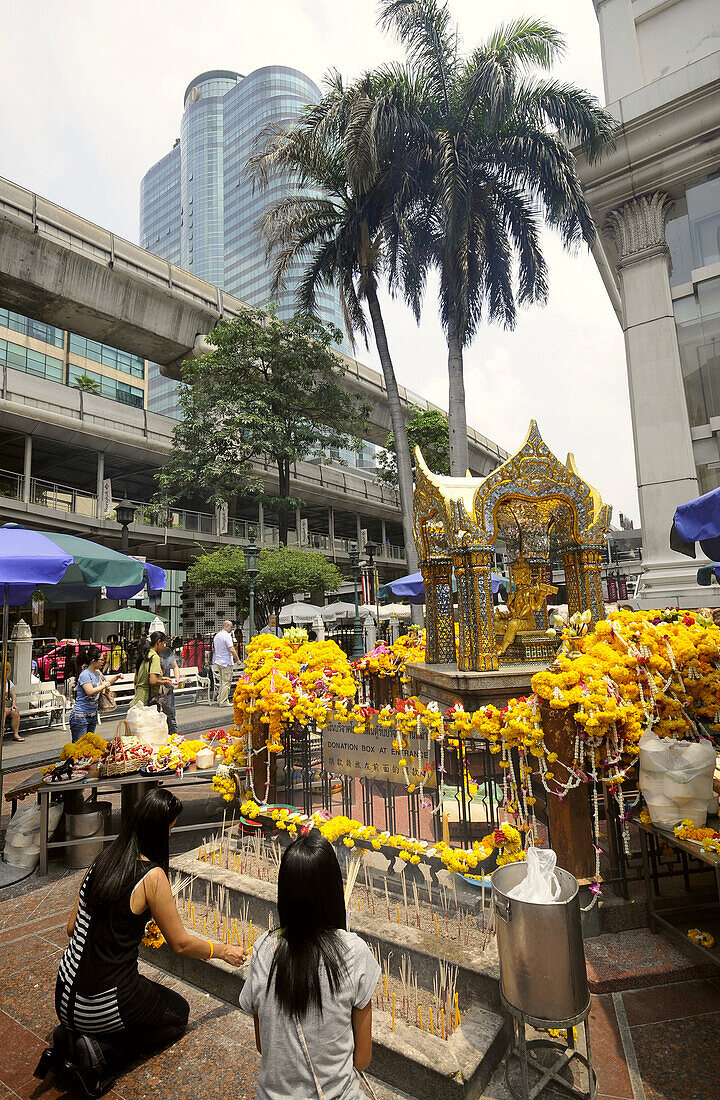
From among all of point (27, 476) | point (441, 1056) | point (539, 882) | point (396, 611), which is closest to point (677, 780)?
point (539, 882)

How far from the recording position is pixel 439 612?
9.71 m

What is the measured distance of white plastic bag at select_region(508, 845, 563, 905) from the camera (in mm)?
2762

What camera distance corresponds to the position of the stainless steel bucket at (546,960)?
2633 mm

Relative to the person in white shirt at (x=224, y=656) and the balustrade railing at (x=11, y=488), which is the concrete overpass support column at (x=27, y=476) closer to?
the balustrade railing at (x=11, y=488)

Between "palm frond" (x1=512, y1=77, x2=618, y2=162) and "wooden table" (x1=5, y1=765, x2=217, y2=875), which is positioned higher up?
"palm frond" (x1=512, y1=77, x2=618, y2=162)

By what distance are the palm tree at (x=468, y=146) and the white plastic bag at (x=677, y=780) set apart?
12.2 m

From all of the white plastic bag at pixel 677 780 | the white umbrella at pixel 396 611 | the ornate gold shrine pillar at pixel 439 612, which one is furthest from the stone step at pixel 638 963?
the white umbrella at pixel 396 611

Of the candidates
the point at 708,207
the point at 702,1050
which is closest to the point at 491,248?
the point at 708,207

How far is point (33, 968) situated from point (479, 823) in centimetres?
340

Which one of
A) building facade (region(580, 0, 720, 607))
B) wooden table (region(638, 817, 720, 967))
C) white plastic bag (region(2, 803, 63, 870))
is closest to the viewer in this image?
wooden table (region(638, 817, 720, 967))

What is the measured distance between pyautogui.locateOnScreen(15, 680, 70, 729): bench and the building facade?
42.1 feet

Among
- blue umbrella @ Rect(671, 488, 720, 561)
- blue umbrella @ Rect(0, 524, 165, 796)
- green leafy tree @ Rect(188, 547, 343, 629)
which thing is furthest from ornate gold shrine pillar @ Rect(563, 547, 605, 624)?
green leafy tree @ Rect(188, 547, 343, 629)

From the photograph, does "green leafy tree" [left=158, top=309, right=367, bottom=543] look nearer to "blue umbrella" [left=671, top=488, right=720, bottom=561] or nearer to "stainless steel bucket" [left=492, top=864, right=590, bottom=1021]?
"blue umbrella" [left=671, top=488, right=720, bottom=561]

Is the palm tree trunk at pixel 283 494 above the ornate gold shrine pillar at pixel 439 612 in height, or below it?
above
